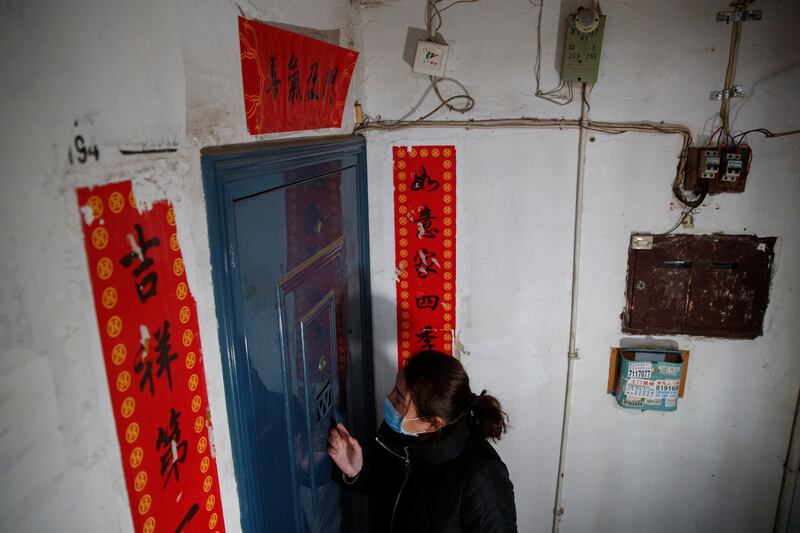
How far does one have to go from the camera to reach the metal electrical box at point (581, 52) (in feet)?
5.63

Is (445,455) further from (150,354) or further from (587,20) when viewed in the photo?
(587,20)

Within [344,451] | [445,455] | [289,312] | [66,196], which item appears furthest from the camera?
[344,451]

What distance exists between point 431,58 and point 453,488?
4.74 feet

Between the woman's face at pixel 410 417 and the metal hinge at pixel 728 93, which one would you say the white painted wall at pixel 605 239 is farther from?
the woman's face at pixel 410 417

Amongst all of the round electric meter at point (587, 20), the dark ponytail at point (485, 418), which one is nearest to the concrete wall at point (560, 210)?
the round electric meter at point (587, 20)

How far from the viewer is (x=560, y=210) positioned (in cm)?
192

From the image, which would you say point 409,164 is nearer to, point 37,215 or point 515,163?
point 515,163

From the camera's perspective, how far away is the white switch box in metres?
1.79

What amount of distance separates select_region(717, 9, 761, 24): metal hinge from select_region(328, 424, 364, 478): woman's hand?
1.91 m

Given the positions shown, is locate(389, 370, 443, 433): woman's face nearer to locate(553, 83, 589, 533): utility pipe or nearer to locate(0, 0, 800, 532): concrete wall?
locate(0, 0, 800, 532): concrete wall

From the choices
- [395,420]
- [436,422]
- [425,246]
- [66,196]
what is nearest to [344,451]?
[395,420]

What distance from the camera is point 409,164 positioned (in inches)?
77.3

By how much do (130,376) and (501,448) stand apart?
1.84 metres

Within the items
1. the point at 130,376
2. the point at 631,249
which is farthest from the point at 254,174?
the point at 631,249
